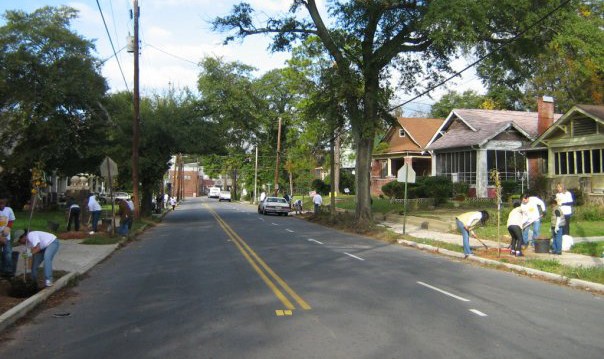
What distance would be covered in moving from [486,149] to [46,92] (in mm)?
28088

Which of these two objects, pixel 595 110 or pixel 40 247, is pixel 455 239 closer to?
pixel 595 110

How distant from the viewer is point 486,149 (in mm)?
37656

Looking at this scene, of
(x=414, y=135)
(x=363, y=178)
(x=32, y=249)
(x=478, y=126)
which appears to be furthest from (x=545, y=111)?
(x=32, y=249)

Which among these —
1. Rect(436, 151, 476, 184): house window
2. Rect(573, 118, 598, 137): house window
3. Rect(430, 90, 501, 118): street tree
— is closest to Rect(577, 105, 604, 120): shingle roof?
Rect(573, 118, 598, 137): house window

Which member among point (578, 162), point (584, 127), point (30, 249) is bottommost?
point (30, 249)

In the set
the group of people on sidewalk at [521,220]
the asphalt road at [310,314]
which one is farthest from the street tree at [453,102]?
the asphalt road at [310,314]

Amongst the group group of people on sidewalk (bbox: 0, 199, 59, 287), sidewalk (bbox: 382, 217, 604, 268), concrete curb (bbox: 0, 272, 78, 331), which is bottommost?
concrete curb (bbox: 0, 272, 78, 331)

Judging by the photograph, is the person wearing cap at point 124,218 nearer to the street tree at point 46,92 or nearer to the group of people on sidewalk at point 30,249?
the group of people on sidewalk at point 30,249

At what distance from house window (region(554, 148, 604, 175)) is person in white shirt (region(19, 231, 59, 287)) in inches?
1062

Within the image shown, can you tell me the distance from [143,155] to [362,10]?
50.2 ft

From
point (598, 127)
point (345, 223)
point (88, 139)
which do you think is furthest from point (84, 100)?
point (598, 127)

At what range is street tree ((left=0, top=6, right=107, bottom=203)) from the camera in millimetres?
31078

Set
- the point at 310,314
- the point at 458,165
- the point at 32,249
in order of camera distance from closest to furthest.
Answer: the point at 310,314, the point at 32,249, the point at 458,165

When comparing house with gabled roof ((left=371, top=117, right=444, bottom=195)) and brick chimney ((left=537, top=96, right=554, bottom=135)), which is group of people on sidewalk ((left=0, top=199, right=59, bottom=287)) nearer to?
brick chimney ((left=537, top=96, right=554, bottom=135))
